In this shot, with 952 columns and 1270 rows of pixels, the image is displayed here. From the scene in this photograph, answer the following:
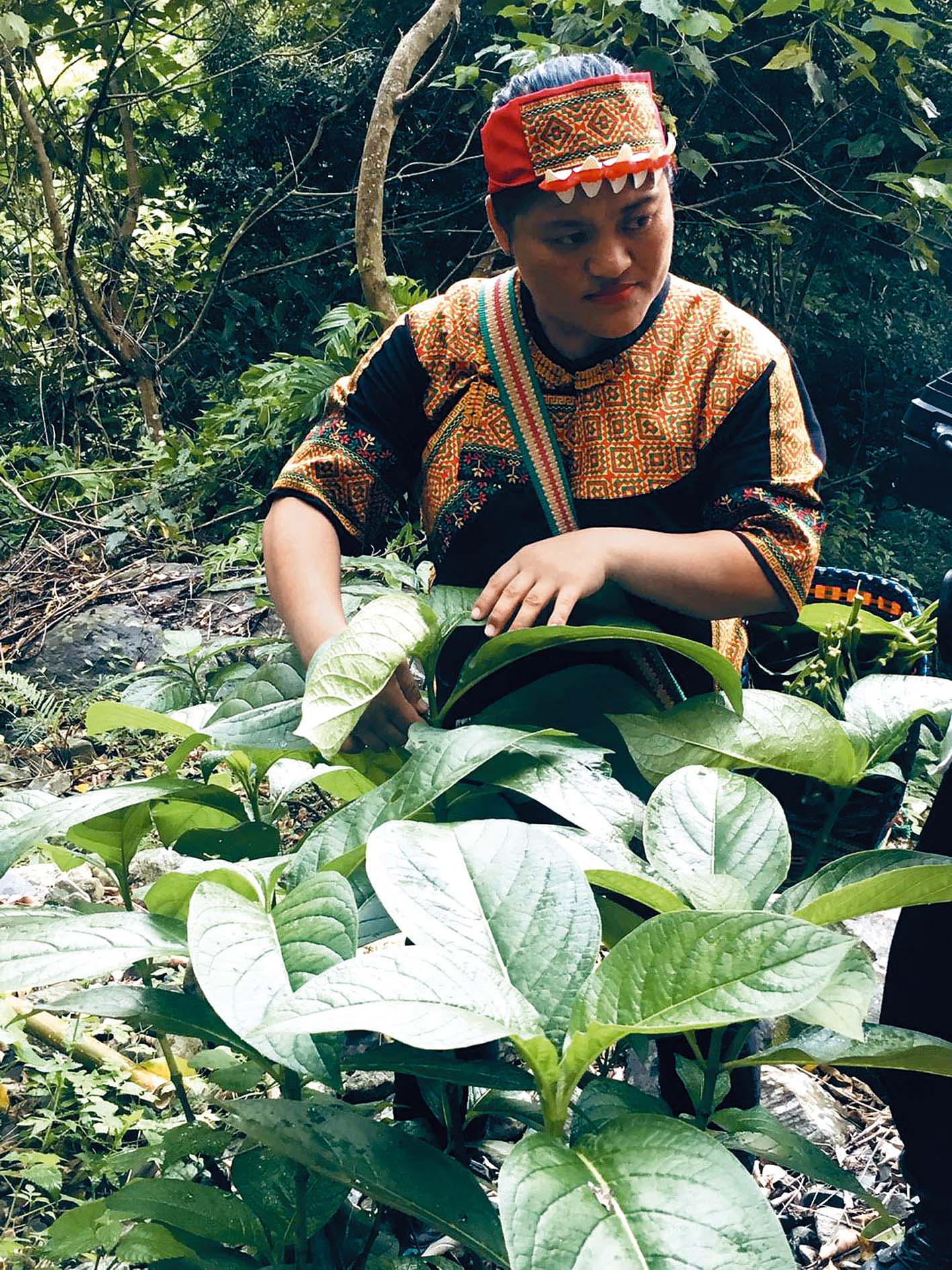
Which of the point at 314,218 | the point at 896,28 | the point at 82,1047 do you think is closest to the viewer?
the point at 82,1047

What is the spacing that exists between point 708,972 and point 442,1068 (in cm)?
17

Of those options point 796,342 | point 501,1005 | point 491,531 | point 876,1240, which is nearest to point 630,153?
point 491,531

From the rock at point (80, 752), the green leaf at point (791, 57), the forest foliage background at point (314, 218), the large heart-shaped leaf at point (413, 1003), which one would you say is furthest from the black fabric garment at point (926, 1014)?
the green leaf at point (791, 57)

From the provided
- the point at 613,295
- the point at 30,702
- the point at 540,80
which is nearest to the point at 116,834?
the point at 613,295

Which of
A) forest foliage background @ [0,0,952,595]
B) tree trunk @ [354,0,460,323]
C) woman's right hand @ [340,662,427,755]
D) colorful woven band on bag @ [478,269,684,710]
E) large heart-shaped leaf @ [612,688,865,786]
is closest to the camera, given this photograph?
large heart-shaped leaf @ [612,688,865,786]

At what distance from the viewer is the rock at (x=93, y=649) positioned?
3195 mm

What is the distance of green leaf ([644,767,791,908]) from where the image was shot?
662 mm

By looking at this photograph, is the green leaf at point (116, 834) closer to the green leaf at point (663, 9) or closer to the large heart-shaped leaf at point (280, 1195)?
the large heart-shaped leaf at point (280, 1195)

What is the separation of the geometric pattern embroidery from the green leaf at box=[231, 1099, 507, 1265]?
0.84 m

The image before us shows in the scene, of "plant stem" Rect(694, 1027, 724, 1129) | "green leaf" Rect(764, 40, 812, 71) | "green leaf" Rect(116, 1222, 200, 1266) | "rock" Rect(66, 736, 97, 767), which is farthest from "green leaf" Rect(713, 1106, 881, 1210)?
"green leaf" Rect(764, 40, 812, 71)

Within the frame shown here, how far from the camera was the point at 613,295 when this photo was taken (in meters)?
1.07

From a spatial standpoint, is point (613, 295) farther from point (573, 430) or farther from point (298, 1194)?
point (298, 1194)

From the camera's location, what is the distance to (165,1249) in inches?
28.4

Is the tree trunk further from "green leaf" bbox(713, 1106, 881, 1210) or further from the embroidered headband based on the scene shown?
"green leaf" bbox(713, 1106, 881, 1210)
